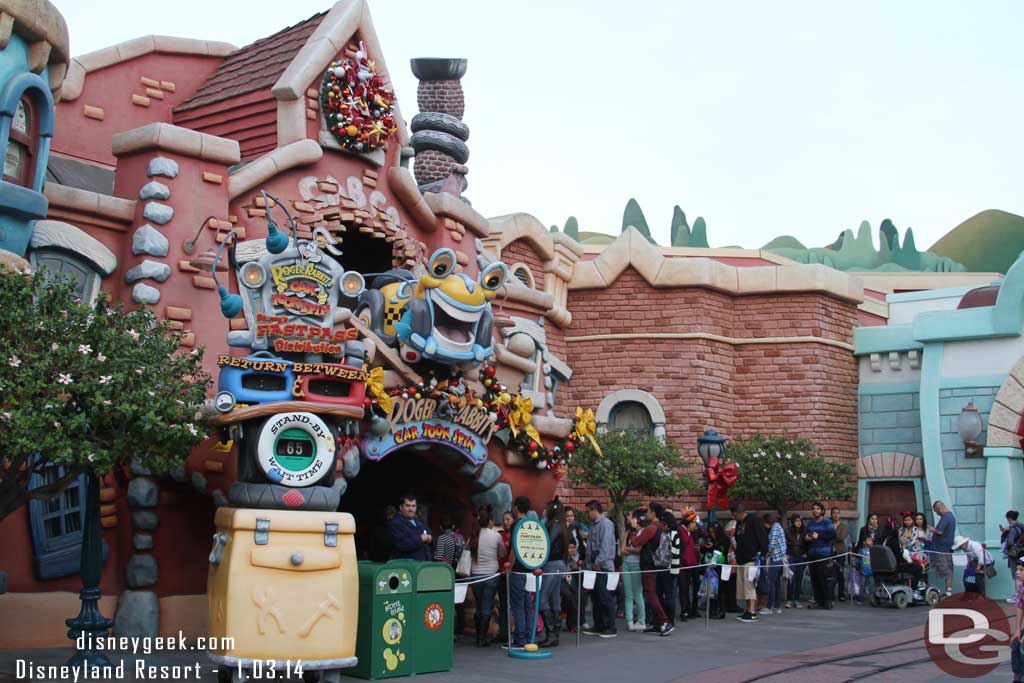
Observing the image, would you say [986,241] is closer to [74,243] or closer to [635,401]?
[635,401]

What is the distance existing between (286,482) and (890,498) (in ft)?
53.2

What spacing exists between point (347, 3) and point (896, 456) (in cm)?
1423

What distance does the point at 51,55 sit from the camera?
12.5m

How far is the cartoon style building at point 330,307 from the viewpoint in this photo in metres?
11.7

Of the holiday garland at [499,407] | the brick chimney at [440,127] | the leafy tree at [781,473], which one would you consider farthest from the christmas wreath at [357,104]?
the leafy tree at [781,473]

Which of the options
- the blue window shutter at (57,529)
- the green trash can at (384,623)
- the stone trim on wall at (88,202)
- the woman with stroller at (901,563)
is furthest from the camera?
the woman with stroller at (901,563)

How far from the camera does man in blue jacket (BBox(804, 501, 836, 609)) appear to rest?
59.9ft

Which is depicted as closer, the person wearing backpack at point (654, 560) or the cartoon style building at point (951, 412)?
the person wearing backpack at point (654, 560)

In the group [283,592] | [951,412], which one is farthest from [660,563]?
[951,412]

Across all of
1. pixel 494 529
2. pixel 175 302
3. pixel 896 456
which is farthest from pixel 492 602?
pixel 896 456

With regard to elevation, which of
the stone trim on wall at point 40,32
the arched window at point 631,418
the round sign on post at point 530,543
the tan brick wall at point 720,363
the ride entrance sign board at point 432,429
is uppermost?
the stone trim on wall at point 40,32

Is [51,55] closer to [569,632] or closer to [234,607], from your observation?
[234,607]

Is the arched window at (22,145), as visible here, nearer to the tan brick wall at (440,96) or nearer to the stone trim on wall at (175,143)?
the stone trim on wall at (175,143)

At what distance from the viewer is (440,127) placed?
25.1 meters
